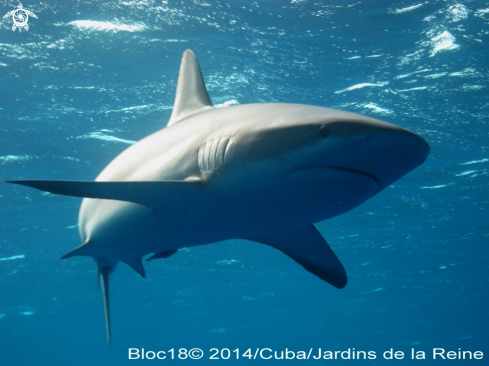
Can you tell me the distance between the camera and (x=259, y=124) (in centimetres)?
252

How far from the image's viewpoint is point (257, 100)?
10.6 m

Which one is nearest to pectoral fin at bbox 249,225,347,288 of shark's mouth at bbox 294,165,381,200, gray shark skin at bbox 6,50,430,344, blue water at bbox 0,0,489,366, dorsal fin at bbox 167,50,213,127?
gray shark skin at bbox 6,50,430,344

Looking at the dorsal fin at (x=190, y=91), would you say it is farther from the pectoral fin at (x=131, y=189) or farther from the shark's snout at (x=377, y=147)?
the shark's snout at (x=377, y=147)

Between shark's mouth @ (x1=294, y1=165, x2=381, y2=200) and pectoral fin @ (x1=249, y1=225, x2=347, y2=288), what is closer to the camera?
shark's mouth @ (x1=294, y1=165, x2=381, y2=200)

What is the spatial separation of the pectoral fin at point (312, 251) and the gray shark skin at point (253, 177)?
11mm

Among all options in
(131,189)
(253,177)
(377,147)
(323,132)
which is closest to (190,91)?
(131,189)

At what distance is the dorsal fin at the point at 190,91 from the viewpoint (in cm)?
439

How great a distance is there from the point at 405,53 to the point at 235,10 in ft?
14.5

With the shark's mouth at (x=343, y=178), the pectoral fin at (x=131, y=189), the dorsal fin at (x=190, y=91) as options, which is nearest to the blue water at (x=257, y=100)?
the dorsal fin at (x=190, y=91)

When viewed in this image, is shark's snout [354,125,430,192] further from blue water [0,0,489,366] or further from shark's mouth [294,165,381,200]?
blue water [0,0,489,366]

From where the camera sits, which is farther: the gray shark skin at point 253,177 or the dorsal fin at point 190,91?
the dorsal fin at point 190,91

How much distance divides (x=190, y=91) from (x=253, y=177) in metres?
2.33

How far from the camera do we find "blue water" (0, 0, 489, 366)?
8.30 metres

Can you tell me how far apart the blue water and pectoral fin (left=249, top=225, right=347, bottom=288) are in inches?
238
